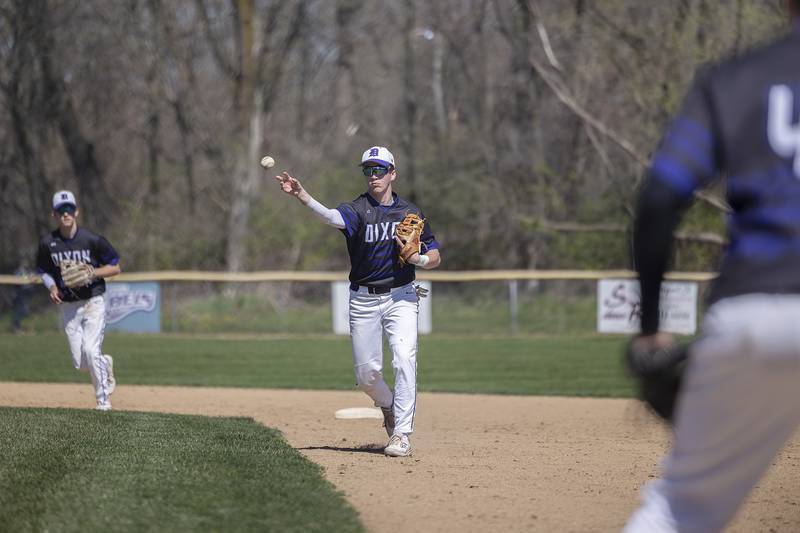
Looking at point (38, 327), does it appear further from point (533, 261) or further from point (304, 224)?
point (533, 261)

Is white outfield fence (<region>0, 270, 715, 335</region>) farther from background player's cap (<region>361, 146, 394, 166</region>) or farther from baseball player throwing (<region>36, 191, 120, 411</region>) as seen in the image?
background player's cap (<region>361, 146, 394, 166</region>)

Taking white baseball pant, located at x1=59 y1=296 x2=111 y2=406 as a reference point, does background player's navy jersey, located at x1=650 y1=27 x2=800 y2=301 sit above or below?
above

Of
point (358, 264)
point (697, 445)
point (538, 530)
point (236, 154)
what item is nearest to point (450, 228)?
point (236, 154)

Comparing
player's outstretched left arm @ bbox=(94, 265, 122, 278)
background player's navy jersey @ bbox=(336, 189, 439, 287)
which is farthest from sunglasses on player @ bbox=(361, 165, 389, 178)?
player's outstretched left arm @ bbox=(94, 265, 122, 278)

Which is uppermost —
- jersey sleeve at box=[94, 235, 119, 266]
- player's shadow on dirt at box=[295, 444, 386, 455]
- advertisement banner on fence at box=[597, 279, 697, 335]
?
jersey sleeve at box=[94, 235, 119, 266]

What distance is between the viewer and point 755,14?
23219mm

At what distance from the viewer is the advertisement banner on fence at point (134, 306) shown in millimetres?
21875

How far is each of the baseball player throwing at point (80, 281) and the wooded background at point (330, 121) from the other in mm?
16430

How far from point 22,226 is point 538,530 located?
102 ft

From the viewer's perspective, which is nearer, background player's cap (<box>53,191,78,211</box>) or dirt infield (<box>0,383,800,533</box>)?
dirt infield (<box>0,383,800,533</box>)

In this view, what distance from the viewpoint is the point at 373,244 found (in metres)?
7.22

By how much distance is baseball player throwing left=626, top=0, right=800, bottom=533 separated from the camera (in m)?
2.63

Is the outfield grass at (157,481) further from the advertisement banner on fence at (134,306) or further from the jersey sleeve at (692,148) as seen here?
the advertisement banner on fence at (134,306)

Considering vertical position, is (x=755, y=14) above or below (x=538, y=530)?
above
